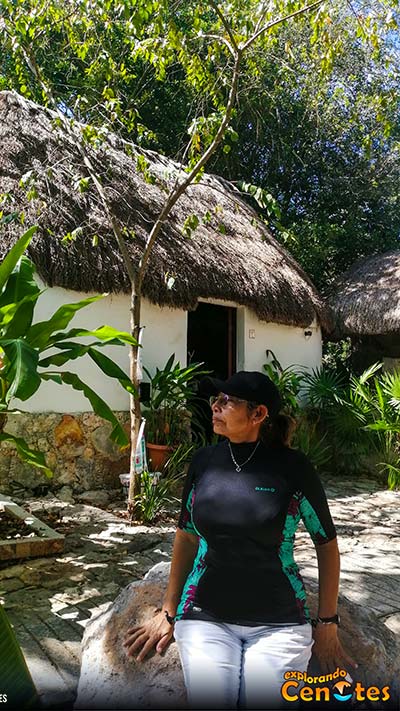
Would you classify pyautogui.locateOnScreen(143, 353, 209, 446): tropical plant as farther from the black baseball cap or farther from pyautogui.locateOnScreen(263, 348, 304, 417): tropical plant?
the black baseball cap

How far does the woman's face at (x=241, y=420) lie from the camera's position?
185 cm

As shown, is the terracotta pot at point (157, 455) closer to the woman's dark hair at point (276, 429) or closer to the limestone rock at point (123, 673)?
the limestone rock at point (123, 673)

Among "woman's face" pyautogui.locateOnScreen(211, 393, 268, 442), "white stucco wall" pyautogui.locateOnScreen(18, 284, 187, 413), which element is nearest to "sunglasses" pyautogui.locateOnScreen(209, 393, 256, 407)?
"woman's face" pyautogui.locateOnScreen(211, 393, 268, 442)

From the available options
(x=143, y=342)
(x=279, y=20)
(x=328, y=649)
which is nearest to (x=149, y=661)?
(x=328, y=649)

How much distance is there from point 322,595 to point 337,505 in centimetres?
425

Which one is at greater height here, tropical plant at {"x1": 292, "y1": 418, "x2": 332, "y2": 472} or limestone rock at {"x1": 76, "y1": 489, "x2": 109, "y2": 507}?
tropical plant at {"x1": 292, "y1": 418, "x2": 332, "y2": 472}

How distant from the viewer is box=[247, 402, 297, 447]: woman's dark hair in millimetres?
1860

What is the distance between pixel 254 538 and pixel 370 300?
25.8 feet

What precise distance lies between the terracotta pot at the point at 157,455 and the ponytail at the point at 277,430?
3.73 metres

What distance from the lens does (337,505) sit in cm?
570

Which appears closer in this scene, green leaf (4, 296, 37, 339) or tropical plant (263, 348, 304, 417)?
green leaf (4, 296, 37, 339)

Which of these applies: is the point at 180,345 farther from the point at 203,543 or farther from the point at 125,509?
the point at 203,543

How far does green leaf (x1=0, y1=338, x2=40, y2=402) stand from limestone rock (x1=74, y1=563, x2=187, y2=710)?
88 cm

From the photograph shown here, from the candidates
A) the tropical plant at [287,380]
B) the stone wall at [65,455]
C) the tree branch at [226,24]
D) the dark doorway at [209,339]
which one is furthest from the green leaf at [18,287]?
the dark doorway at [209,339]
